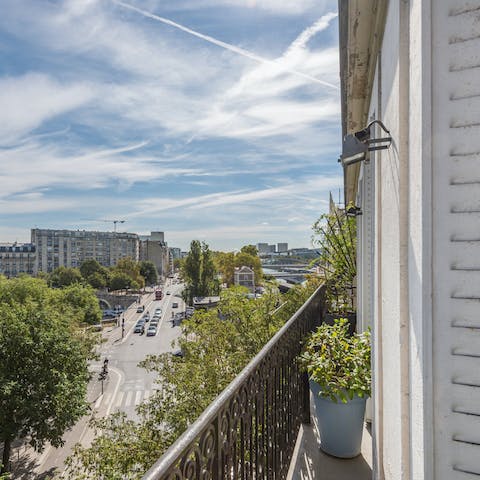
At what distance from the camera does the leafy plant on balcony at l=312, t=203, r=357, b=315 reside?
7320mm

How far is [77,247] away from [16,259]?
1481 centimetres

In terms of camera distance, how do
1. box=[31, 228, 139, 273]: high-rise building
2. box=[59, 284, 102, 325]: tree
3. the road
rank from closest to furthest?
the road < box=[59, 284, 102, 325]: tree < box=[31, 228, 139, 273]: high-rise building

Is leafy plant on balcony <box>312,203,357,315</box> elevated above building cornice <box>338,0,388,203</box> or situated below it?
below

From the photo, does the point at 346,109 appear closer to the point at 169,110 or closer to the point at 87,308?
the point at 169,110

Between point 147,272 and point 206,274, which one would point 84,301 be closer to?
point 206,274

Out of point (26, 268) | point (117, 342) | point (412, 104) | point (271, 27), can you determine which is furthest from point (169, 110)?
point (26, 268)

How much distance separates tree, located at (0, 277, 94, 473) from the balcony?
14176 mm

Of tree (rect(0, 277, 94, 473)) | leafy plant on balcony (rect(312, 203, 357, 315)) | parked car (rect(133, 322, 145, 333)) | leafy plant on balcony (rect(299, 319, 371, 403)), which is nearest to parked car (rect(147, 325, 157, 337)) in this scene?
parked car (rect(133, 322, 145, 333))

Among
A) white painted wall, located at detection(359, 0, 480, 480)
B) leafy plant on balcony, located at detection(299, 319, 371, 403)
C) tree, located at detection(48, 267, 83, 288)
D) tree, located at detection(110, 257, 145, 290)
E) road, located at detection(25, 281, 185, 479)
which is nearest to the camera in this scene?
white painted wall, located at detection(359, 0, 480, 480)

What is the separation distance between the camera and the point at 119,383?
2553 centimetres

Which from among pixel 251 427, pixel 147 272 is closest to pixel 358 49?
pixel 251 427

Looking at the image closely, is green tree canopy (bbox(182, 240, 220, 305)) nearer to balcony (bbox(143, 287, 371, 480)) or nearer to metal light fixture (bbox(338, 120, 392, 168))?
balcony (bbox(143, 287, 371, 480))

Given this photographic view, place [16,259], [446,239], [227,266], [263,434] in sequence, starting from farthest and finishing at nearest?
[16,259] → [227,266] → [263,434] → [446,239]

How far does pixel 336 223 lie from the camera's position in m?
8.76
